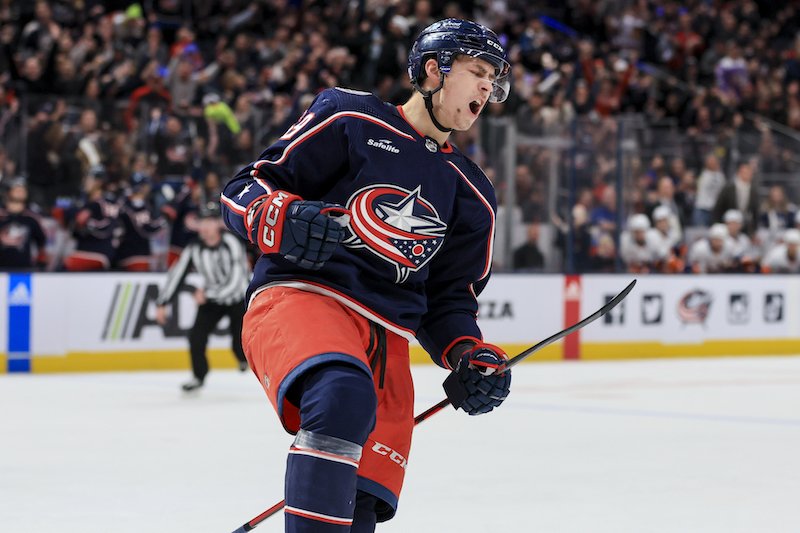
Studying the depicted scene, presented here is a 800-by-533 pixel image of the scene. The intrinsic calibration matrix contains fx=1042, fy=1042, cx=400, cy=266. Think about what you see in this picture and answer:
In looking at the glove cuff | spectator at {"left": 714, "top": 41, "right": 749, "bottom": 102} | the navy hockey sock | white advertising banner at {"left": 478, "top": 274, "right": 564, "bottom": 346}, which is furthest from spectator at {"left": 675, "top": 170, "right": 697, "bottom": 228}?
the navy hockey sock

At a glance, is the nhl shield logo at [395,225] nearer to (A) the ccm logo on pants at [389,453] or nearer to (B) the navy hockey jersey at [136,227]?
(A) the ccm logo on pants at [389,453]

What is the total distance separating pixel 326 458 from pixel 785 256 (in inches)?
416

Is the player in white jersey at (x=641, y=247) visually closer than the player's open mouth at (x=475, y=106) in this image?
No

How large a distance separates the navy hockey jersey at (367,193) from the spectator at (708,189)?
916cm

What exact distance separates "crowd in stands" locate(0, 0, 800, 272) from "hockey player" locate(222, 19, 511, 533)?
21.9ft

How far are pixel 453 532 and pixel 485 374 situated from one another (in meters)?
1.00

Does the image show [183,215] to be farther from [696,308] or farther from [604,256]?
[696,308]

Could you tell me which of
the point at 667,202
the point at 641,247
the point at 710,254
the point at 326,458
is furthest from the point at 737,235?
the point at 326,458

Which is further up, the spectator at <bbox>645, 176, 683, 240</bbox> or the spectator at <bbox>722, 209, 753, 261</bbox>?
the spectator at <bbox>645, 176, 683, 240</bbox>

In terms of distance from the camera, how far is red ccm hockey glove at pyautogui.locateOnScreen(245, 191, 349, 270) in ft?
6.90

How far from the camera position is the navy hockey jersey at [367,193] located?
7.74 feet

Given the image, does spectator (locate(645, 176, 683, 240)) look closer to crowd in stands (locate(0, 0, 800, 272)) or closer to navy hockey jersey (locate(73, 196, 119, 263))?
crowd in stands (locate(0, 0, 800, 272))

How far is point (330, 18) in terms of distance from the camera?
1273 centimetres

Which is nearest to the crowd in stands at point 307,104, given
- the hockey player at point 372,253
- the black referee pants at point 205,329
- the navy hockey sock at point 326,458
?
the black referee pants at point 205,329
